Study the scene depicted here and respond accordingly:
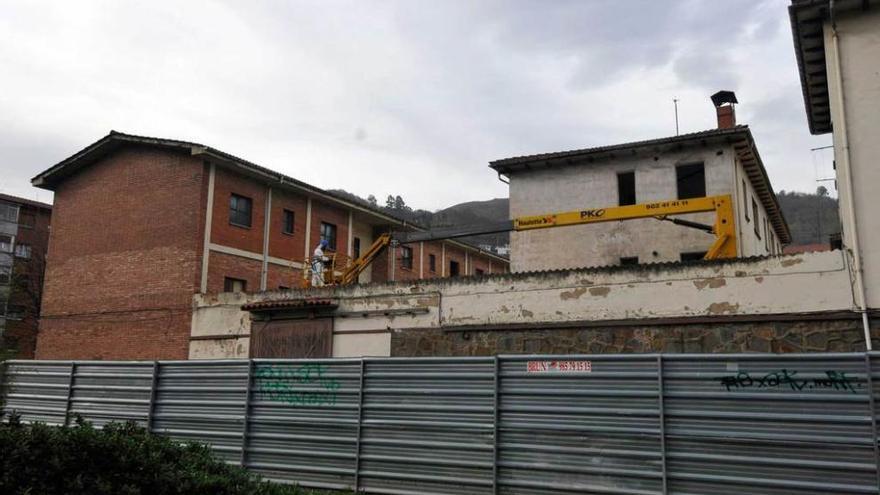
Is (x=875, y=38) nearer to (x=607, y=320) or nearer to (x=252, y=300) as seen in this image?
(x=607, y=320)

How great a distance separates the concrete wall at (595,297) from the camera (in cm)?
1121

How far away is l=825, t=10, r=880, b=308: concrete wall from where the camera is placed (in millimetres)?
10711

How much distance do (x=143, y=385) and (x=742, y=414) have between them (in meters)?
8.27

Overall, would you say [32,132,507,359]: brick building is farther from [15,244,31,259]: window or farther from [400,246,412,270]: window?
[15,244,31,259]: window

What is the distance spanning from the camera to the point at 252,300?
17.3m

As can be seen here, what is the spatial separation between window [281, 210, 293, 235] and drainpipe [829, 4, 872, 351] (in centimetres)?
1733

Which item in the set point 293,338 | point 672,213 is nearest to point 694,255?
point 672,213

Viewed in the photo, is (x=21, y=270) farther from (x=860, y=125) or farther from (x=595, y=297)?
(x=860, y=125)

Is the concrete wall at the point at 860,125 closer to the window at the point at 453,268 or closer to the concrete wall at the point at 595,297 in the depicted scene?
the concrete wall at the point at 595,297

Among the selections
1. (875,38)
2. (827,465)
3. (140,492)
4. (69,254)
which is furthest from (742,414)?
(69,254)

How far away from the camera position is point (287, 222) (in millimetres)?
24141

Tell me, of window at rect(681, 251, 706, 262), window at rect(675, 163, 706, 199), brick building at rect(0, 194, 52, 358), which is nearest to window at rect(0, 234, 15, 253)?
brick building at rect(0, 194, 52, 358)

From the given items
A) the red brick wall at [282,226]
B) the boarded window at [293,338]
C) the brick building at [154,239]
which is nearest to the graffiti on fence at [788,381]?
the boarded window at [293,338]

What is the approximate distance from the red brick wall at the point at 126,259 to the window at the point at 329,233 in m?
6.21
